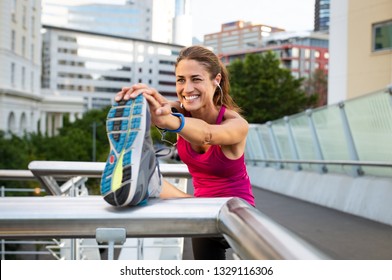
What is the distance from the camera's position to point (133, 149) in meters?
1.06

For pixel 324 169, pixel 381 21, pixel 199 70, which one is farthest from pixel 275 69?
pixel 199 70

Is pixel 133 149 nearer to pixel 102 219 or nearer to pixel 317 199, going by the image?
pixel 102 219

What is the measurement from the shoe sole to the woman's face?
23.6 inches

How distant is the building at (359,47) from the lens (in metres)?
14.3

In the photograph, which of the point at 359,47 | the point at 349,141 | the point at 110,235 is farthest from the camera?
the point at 359,47

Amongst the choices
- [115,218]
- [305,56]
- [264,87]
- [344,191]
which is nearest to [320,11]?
[344,191]

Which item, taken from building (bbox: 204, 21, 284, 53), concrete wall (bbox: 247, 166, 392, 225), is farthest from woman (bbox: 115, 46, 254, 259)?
concrete wall (bbox: 247, 166, 392, 225)

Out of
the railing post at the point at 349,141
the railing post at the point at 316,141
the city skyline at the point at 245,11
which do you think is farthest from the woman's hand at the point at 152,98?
the railing post at the point at 316,141

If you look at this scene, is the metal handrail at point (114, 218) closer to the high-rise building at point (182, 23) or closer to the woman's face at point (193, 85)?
the woman's face at point (193, 85)

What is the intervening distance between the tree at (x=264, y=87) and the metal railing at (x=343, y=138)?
22.6 meters

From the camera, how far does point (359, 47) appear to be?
1533 cm

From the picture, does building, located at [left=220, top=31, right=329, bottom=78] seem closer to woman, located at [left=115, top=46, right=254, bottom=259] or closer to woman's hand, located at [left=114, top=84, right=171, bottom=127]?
woman, located at [left=115, top=46, right=254, bottom=259]

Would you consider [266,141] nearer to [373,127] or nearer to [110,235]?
[373,127]

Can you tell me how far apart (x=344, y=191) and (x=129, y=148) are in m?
5.65
